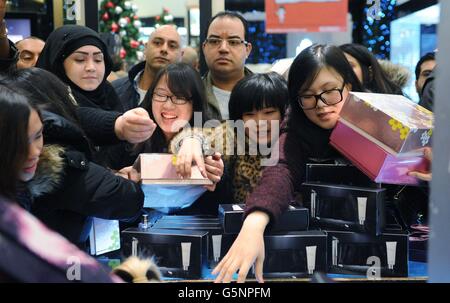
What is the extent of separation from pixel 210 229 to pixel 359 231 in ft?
1.25

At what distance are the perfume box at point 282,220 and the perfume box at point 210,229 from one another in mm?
32

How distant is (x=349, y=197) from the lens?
122 centimetres

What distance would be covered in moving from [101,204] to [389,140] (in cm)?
69

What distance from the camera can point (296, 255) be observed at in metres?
1.18

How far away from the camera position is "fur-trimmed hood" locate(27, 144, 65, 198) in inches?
38.8

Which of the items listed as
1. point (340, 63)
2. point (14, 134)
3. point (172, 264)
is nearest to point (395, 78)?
point (340, 63)

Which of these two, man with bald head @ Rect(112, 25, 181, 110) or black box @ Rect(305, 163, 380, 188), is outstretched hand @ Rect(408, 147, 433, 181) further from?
man with bald head @ Rect(112, 25, 181, 110)

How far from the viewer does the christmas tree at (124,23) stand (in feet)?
17.0

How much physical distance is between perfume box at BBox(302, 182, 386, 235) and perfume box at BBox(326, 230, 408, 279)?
3cm

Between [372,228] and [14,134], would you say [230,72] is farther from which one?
[14,134]

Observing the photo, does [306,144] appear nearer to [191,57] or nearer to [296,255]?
[296,255]

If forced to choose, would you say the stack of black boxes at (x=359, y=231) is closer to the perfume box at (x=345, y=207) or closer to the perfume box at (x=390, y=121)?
the perfume box at (x=345, y=207)

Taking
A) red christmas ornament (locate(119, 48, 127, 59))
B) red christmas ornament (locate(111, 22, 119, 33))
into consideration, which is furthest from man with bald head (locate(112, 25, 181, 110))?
red christmas ornament (locate(111, 22, 119, 33))

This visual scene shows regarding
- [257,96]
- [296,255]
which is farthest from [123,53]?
[296,255]
